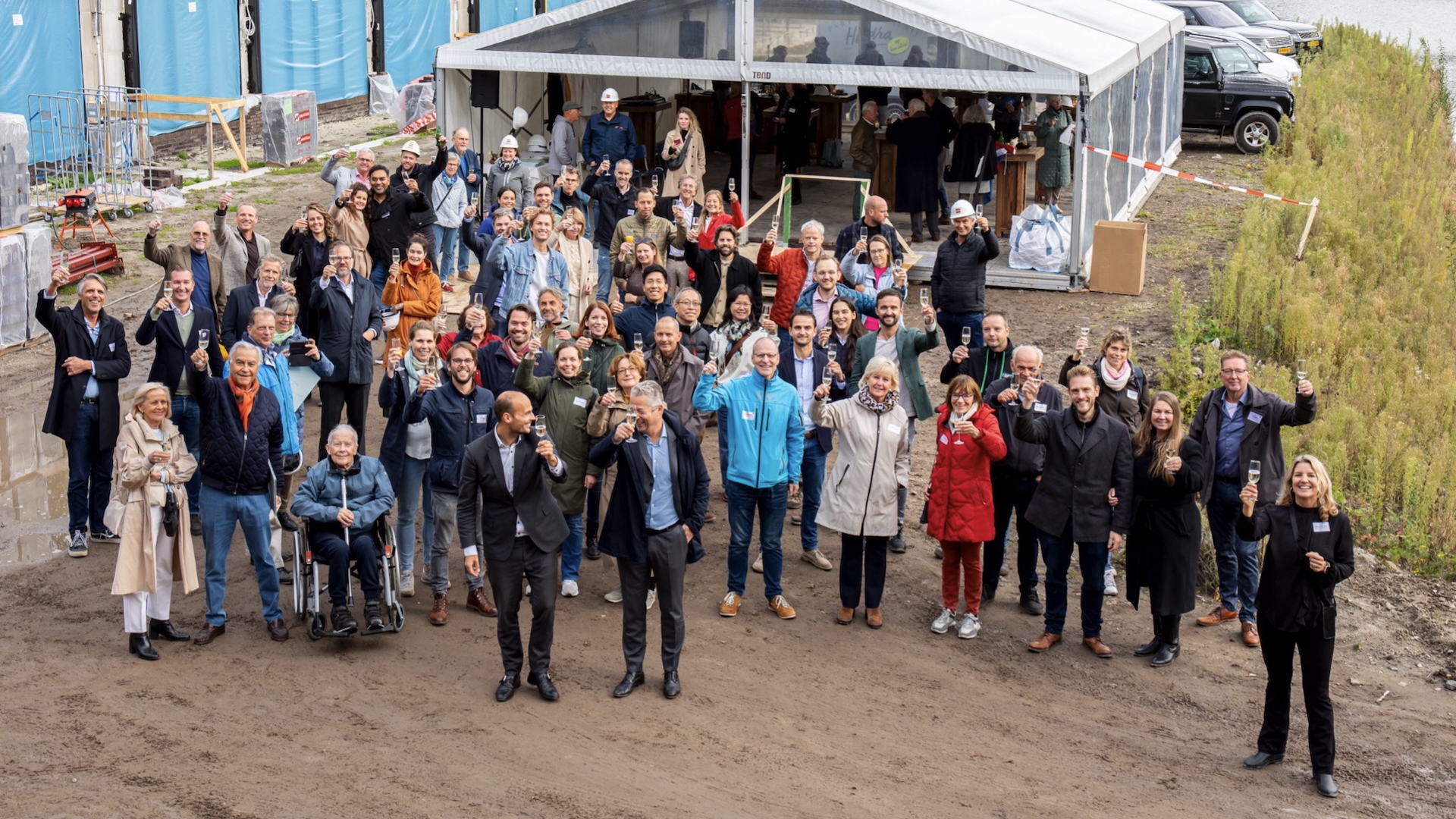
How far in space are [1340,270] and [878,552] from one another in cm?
1031

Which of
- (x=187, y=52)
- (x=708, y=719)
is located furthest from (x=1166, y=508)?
(x=187, y=52)

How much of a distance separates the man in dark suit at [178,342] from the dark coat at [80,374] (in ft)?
0.67

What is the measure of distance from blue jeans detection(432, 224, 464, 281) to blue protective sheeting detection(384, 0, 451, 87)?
610 inches

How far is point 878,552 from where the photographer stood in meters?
9.05

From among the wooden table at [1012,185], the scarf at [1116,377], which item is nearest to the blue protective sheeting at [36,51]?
the wooden table at [1012,185]

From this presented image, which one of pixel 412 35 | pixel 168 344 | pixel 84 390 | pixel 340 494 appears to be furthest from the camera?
pixel 412 35

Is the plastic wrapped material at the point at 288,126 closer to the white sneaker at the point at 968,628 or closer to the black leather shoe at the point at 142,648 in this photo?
the black leather shoe at the point at 142,648

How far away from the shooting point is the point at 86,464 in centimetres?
980

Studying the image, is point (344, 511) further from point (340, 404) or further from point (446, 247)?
Answer: point (446, 247)

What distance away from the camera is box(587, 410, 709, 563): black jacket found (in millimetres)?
8000

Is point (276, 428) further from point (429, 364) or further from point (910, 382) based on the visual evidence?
point (910, 382)

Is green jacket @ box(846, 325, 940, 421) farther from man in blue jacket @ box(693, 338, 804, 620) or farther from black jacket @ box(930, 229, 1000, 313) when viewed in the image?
black jacket @ box(930, 229, 1000, 313)

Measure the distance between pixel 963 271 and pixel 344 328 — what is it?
4.75m

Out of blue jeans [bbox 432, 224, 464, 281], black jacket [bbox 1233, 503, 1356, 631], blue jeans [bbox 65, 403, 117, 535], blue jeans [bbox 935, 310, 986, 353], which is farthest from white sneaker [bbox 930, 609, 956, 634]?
blue jeans [bbox 432, 224, 464, 281]
